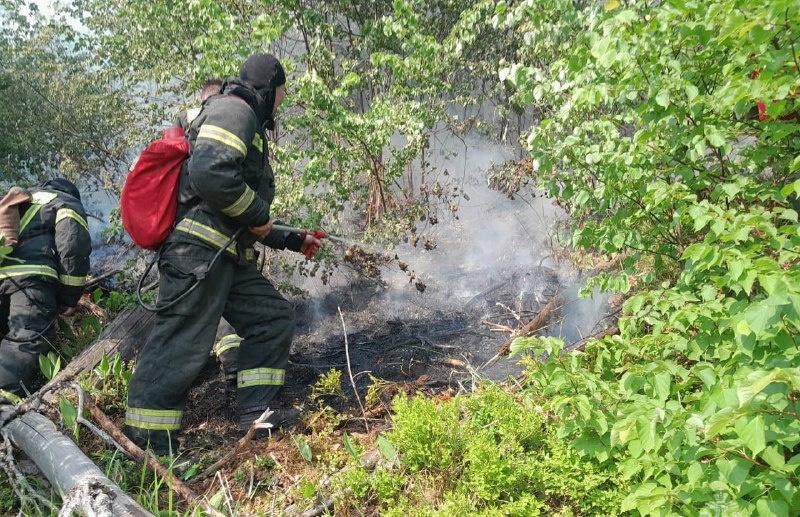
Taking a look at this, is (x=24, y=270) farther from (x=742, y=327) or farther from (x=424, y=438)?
(x=742, y=327)

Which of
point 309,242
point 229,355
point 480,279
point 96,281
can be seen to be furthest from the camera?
point 480,279

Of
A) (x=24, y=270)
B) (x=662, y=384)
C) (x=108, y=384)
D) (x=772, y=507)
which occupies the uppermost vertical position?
(x=24, y=270)

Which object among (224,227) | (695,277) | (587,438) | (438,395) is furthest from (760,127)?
(224,227)

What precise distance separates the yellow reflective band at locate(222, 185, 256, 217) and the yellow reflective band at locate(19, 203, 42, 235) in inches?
79.4

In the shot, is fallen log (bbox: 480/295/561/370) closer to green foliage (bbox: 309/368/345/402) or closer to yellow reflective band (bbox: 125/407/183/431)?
green foliage (bbox: 309/368/345/402)

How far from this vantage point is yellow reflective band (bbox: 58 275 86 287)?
4.25 m

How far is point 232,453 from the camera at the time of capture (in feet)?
10.0

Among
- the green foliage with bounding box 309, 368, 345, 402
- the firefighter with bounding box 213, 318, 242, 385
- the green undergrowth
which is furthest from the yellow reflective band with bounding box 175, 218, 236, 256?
the green undergrowth

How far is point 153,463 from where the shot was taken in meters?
2.79

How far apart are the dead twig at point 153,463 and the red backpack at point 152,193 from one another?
990 millimetres

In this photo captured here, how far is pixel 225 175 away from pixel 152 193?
0.56m

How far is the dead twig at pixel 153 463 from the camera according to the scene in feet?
8.57

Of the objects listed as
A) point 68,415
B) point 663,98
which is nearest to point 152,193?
point 68,415

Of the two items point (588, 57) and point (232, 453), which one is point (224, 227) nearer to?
point (232, 453)
